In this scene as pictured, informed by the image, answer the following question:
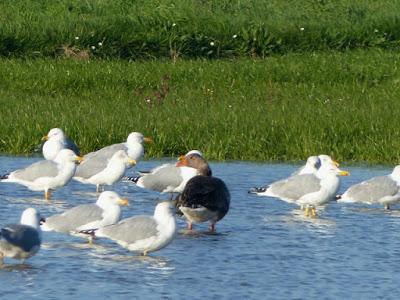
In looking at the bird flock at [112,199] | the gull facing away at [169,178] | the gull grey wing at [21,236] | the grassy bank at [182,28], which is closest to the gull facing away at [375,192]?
→ the bird flock at [112,199]

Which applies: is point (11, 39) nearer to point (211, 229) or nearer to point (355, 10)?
point (355, 10)

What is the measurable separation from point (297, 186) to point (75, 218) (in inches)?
128

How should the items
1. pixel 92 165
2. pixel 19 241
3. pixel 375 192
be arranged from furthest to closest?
pixel 92 165, pixel 375 192, pixel 19 241

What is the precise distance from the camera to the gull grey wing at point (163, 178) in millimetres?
16797

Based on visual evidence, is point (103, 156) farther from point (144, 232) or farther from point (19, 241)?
point (19, 241)

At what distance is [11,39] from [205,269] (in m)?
16.2

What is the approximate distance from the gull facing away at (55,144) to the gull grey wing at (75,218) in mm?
4517

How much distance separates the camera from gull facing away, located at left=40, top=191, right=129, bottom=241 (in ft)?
45.1

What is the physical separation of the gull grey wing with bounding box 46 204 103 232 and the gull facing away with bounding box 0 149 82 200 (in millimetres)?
2763

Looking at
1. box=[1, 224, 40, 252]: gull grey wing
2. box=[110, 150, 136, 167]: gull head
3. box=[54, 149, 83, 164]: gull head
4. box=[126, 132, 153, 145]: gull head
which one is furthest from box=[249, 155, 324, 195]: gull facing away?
box=[1, 224, 40, 252]: gull grey wing

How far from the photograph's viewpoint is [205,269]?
1323 centimetres

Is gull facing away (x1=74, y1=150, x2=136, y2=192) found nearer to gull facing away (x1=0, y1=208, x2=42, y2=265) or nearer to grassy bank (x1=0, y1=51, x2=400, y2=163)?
A: grassy bank (x1=0, y1=51, x2=400, y2=163)

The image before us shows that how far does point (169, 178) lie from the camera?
16.8 meters

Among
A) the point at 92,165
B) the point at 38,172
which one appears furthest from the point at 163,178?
the point at 38,172
